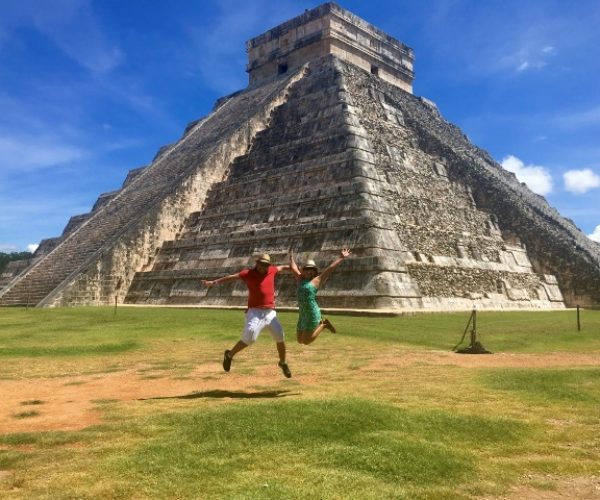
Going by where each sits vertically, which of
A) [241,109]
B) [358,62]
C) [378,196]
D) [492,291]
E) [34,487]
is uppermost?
[358,62]

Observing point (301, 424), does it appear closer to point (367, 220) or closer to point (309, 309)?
point (309, 309)

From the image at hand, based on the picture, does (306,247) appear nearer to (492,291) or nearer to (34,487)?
(492,291)

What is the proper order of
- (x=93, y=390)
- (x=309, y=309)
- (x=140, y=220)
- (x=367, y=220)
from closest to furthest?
(x=93, y=390)
(x=309, y=309)
(x=367, y=220)
(x=140, y=220)

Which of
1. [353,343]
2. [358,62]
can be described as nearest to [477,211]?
[358,62]

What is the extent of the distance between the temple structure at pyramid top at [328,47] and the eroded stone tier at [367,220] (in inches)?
156

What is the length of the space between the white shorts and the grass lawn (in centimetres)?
64

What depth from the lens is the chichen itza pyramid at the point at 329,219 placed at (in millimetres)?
19234

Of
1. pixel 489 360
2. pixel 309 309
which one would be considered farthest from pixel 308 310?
pixel 489 360

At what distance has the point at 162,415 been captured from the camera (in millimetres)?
5352

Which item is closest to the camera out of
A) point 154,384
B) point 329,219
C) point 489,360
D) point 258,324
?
point 258,324

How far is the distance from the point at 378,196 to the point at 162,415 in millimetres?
15616

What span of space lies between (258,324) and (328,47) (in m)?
29.1

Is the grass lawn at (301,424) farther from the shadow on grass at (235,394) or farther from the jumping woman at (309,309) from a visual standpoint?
the jumping woman at (309,309)

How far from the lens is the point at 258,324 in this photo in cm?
697
